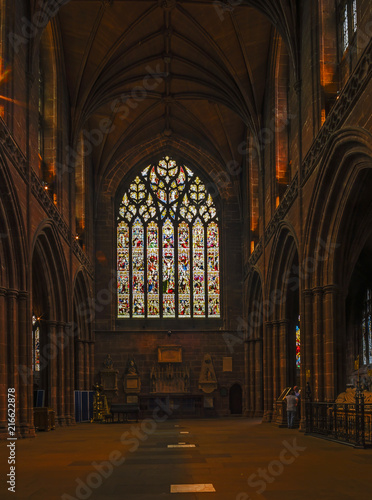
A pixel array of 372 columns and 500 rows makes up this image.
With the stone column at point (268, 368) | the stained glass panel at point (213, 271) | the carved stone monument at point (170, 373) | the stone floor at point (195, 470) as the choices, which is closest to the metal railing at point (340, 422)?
the stone floor at point (195, 470)

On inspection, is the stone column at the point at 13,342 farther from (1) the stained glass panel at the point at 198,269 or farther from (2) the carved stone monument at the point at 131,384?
(1) the stained glass panel at the point at 198,269

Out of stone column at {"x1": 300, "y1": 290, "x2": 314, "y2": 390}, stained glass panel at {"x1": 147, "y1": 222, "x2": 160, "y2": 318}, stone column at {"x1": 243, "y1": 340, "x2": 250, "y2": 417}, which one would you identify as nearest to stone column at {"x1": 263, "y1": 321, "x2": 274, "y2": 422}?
stone column at {"x1": 243, "y1": 340, "x2": 250, "y2": 417}

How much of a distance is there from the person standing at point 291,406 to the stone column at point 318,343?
3.88 feet

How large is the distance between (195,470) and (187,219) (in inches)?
1015

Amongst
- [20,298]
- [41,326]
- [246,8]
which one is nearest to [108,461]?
[20,298]

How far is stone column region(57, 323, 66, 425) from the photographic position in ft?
81.5

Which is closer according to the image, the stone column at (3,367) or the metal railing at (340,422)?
the metal railing at (340,422)

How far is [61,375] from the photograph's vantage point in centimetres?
2512

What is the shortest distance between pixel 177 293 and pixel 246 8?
1494 cm

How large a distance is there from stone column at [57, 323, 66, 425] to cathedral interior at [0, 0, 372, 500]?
2.8 inches

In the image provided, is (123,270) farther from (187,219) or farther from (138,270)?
(187,219)

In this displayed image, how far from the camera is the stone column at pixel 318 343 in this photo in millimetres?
18333

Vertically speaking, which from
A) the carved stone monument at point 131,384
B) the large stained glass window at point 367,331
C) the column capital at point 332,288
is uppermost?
the column capital at point 332,288

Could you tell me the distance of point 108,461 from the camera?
11492mm
